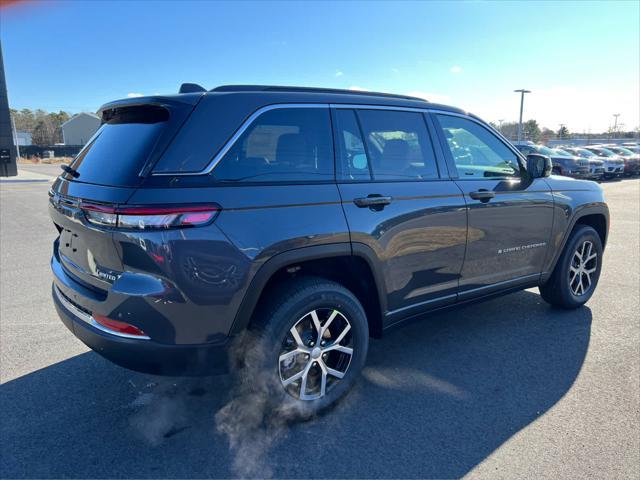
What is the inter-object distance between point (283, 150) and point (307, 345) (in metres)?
1.15

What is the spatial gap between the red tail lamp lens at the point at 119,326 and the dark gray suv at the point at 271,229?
1 centimetres

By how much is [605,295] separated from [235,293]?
14.9 feet

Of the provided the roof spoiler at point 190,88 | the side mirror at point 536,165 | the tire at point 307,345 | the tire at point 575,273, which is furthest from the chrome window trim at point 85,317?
the tire at point 575,273

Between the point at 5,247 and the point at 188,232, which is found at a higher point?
the point at 188,232

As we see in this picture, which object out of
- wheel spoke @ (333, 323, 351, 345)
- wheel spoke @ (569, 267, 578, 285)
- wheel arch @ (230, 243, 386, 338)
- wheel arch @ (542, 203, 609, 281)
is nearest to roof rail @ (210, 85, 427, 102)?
wheel arch @ (230, 243, 386, 338)

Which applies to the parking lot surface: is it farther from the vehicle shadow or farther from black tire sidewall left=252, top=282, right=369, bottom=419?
black tire sidewall left=252, top=282, right=369, bottom=419

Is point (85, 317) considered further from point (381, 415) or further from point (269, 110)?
point (381, 415)

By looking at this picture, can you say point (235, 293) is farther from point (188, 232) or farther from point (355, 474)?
point (355, 474)

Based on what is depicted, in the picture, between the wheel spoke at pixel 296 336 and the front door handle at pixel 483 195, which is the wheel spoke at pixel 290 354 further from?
the front door handle at pixel 483 195

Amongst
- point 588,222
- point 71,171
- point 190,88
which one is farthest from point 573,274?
point 71,171

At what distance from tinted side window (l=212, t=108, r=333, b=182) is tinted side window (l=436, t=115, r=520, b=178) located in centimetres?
116

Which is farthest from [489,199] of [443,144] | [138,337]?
[138,337]

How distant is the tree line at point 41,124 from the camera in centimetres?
9338

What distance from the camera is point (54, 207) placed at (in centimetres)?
292
